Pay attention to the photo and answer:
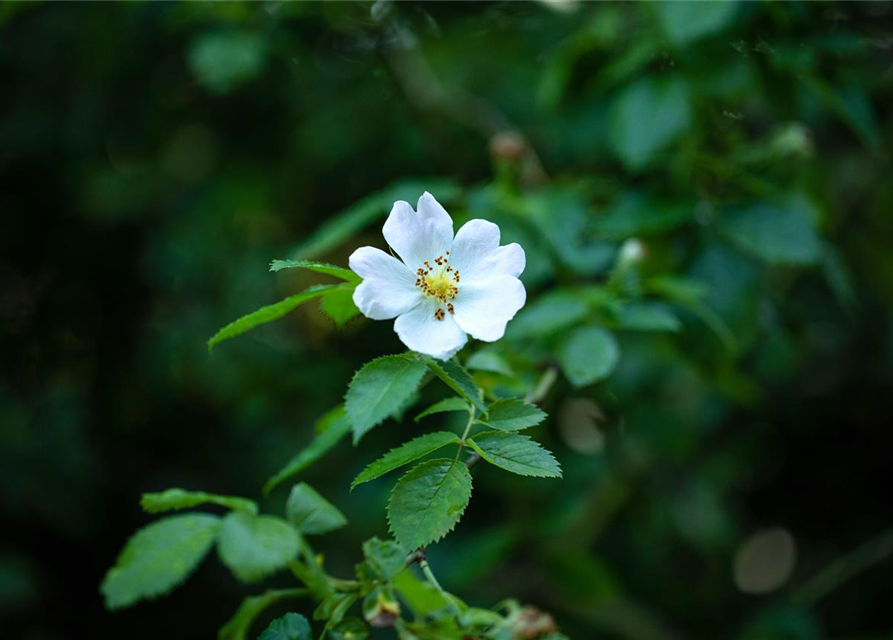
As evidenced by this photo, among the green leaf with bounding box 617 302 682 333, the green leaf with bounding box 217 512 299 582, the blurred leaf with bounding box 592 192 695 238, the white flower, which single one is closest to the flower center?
the white flower

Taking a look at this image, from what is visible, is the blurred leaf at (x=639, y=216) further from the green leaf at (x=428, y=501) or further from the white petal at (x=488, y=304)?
the green leaf at (x=428, y=501)

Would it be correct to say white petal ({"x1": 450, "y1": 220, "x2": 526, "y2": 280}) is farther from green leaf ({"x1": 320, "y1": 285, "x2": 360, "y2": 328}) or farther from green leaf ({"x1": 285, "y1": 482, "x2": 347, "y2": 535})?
green leaf ({"x1": 285, "y1": 482, "x2": 347, "y2": 535})

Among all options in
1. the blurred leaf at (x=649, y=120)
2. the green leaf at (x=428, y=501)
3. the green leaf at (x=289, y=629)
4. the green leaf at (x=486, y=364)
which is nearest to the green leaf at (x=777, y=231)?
the blurred leaf at (x=649, y=120)

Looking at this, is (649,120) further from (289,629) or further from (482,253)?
(289,629)

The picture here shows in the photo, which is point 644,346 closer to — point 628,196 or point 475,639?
point 628,196

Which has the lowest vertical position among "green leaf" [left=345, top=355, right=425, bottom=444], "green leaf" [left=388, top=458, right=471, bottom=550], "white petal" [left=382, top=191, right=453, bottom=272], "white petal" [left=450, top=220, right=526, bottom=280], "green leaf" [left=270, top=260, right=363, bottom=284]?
"green leaf" [left=388, top=458, right=471, bottom=550]

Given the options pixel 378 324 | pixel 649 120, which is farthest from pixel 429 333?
pixel 378 324

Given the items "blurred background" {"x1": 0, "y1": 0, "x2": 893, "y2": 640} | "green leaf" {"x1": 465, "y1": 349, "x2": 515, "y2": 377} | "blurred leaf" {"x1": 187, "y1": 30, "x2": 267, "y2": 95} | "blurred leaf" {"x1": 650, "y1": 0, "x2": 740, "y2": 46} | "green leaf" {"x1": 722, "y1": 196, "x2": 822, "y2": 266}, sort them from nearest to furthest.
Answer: "green leaf" {"x1": 465, "y1": 349, "x2": 515, "y2": 377} → "blurred leaf" {"x1": 650, "y1": 0, "x2": 740, "y2": 46} → "green leaf" {"x1": 722, "y1": 196, "x2": 822, "y2": 266} → "blurred leaf" {"x1": 187, "y1": 30, "x2": 267, "y2": 95} → "blurred background" {"x1": 0, "y1": 0, "x2": 893, "y2": 640}
